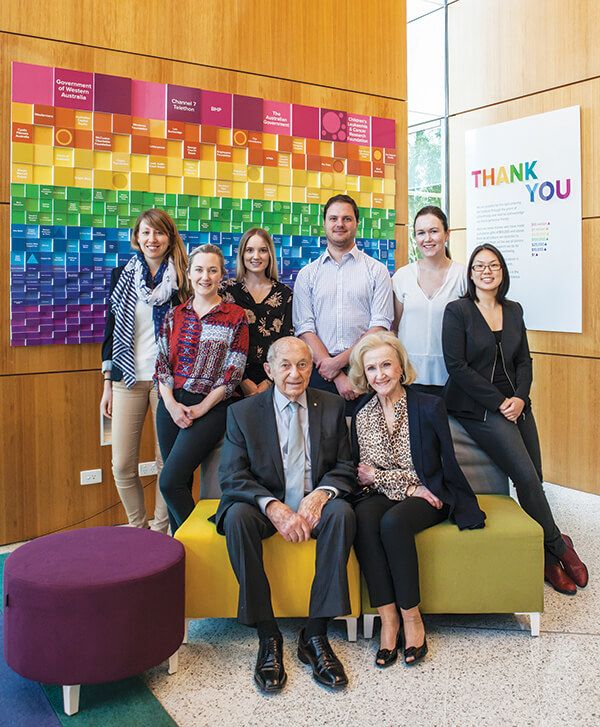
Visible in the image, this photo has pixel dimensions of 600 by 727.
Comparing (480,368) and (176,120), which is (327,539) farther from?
(176,120)

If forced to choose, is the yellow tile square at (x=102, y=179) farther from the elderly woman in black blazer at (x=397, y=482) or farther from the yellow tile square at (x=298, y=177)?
Answer: the elderly woman in black blazer at (x=397, y=482)

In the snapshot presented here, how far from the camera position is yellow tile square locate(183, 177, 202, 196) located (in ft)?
13.7

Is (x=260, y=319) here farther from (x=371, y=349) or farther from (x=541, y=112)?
(x=541, y=112)

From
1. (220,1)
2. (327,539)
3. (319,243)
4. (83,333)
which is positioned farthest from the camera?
A: (319,243)

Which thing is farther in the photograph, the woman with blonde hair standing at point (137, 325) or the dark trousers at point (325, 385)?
the dark trousers at point (325, 385)

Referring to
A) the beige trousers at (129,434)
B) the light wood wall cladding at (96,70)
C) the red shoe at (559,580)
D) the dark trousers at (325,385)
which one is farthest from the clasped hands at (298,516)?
the light wood wall cladding at (96,70)

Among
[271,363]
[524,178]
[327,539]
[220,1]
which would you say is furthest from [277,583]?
[524,178]

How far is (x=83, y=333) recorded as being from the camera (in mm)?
3895

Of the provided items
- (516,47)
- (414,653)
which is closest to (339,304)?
(414,653)

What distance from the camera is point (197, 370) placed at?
316 cm

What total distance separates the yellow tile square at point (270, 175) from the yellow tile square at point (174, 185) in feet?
1.99

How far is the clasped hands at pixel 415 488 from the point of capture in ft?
9.16

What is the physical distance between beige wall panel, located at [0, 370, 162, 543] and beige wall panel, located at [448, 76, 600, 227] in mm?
3709

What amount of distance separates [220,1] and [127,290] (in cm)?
217
